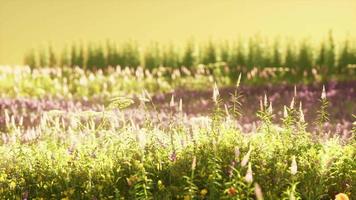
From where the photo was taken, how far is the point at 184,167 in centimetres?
769

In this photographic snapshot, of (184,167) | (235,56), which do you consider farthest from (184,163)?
(235,56)

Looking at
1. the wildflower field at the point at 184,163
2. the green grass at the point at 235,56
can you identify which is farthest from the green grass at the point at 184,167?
the green grass at the point at 235,56

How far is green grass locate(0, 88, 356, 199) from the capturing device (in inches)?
291

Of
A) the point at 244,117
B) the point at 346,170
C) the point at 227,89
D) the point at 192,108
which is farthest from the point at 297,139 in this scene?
the point at 227,89

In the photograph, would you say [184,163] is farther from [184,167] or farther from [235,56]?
[235,56]

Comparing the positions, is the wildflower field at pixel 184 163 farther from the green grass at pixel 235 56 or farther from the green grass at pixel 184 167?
the green grass at pixel 235 56

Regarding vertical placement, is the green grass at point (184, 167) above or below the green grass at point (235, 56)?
below

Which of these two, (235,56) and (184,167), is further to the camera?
(235,56)

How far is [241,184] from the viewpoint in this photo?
7.21m

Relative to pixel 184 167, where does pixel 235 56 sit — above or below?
above

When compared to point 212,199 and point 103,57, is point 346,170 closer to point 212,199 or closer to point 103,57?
point 212,199

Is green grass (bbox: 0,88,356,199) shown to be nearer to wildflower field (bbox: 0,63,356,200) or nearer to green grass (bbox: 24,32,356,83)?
wildflower field (bbox: 0,63,356,200)

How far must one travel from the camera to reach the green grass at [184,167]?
739 centimetres

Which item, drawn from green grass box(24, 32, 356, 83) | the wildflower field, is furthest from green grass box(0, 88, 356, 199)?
green grass box(24, 32, 356, 83)
